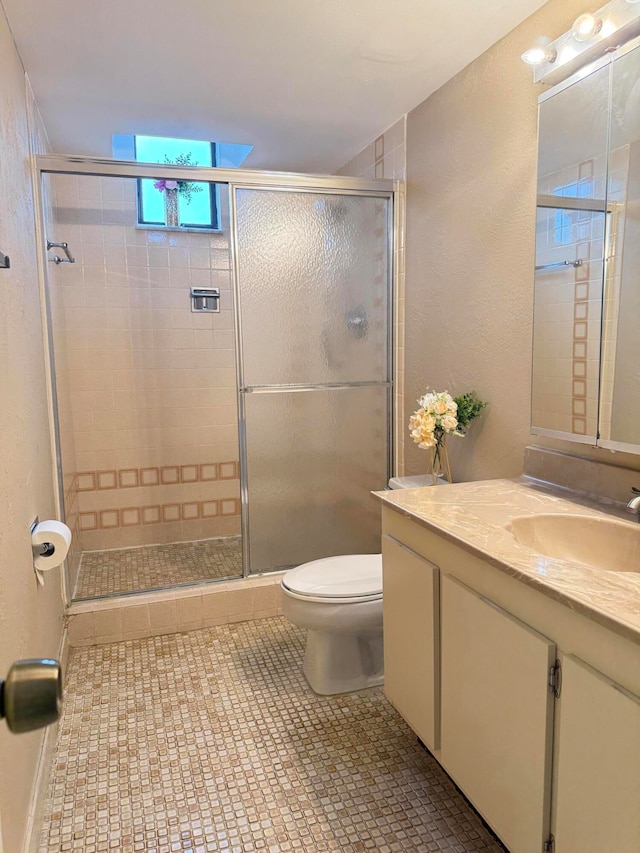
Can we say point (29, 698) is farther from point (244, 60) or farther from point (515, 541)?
point (244, 60)

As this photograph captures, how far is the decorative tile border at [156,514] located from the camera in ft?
11.8

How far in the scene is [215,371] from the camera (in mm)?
3701

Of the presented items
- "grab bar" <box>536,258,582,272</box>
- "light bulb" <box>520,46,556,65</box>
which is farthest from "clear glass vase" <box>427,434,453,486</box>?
"light bulb" <box>520,46,556,65</box>

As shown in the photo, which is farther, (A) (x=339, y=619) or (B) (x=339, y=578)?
(B) (x=339, y=578)

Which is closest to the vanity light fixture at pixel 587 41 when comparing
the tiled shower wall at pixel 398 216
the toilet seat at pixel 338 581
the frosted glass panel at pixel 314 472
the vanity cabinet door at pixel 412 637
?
the tiled shower wall at pixel 398 216

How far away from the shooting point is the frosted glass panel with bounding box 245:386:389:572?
2.83 m

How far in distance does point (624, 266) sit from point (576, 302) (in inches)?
7.5

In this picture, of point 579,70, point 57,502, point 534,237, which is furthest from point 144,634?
point 579,70

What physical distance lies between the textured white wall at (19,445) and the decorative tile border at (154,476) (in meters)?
1.11

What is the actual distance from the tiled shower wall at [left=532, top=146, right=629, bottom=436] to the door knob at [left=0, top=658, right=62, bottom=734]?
1.52m

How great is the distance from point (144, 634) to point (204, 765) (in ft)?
3.22

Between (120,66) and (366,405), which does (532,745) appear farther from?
(120,66)

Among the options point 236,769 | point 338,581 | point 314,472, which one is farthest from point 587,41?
point 236,769

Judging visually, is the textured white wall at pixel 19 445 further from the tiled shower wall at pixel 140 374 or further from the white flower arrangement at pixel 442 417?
the white flower arrangement at pixel 442 417
